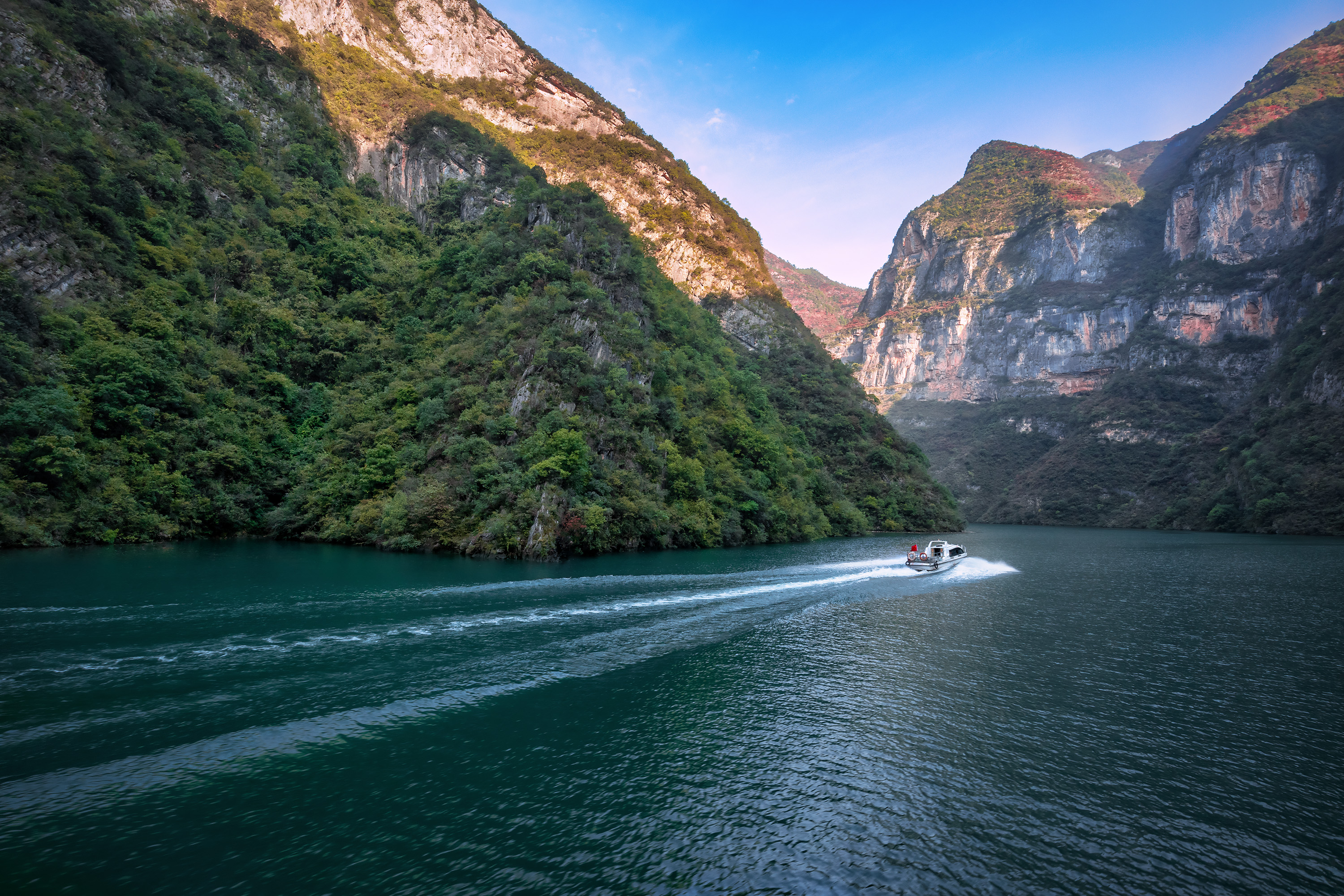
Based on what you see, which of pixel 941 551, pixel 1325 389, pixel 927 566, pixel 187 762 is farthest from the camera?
pixel 1325 389

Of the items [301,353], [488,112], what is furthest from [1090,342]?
[301,353]

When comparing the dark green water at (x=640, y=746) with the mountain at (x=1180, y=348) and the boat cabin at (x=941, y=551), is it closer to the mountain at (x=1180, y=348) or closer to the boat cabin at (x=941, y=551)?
the boat cabin at (x=941, y=551)

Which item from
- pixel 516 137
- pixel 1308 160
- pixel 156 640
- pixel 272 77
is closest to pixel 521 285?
pixel 156 640

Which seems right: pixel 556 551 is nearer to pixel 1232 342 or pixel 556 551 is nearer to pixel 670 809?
pixel 670 809

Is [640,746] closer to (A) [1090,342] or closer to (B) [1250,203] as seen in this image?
(A) [1090,342]

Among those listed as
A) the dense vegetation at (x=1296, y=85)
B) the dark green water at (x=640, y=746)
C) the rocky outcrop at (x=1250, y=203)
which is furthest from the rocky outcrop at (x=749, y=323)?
the dense vegetation at (x=1296, y=85)

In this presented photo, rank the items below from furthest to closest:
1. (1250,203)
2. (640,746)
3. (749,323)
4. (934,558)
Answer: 1. (1250,203)
2. (749,323)
3. (934,558)
4. (640,746)
